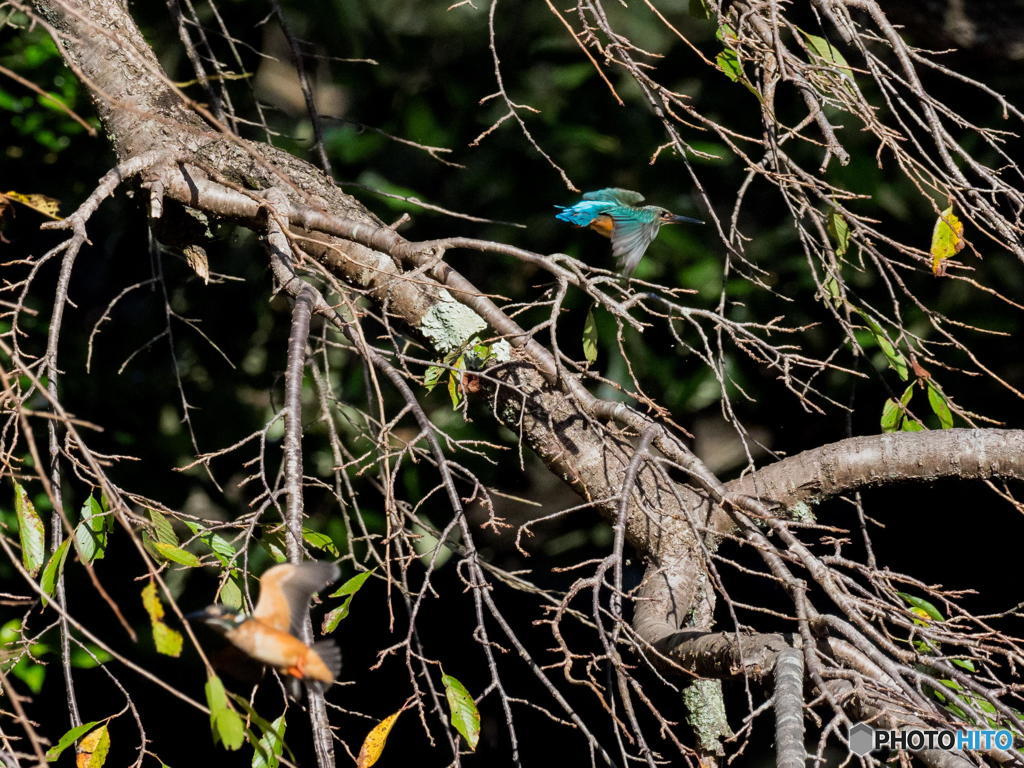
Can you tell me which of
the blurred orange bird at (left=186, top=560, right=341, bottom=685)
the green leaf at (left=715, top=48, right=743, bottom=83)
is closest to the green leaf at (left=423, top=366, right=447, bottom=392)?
the blurred orange bird at (left=186, top=560, right=341, bottom=685)

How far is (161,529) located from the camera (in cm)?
132

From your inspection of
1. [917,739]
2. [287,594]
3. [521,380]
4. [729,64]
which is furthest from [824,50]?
[287,594]

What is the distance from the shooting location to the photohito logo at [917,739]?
1064 millimetres

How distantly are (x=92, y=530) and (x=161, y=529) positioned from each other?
0.33 ft

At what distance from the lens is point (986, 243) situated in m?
2.60

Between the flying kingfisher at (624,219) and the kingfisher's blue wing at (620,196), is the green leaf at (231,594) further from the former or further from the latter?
the kingfisher's blue wing at (620,196)

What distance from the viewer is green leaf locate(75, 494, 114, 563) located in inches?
51.9

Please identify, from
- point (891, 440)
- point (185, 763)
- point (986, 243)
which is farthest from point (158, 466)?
point (986, 243)

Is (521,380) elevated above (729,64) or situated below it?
below

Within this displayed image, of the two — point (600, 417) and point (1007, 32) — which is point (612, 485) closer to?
point (600, 417)

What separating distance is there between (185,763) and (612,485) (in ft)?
7.92

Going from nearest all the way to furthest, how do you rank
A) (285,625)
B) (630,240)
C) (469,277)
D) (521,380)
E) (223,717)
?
1. (223,717)
2. (285,625)
3. (521,380)
4. (630,240)
5. (469,277)

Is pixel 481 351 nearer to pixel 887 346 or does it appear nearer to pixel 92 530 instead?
pixel 92 530

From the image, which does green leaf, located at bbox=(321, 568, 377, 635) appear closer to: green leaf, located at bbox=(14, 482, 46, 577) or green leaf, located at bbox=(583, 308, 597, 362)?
green leaf, located at bbox=(14, 482, 46, 577)
